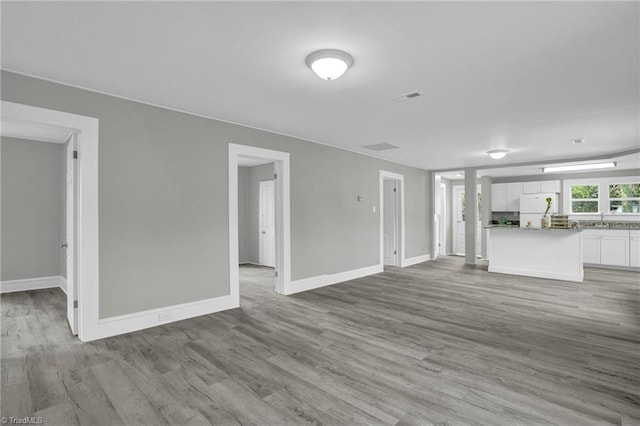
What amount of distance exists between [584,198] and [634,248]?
1.61m

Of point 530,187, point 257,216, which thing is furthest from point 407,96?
point 530,187

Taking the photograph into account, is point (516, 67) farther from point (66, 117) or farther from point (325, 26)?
point (66, 117)

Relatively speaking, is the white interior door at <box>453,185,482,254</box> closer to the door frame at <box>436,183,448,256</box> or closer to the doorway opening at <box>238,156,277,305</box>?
the door frame at <box>436,183,448,256</box>

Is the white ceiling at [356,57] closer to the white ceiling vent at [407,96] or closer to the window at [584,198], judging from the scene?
the white ceiling vent at [407,96]

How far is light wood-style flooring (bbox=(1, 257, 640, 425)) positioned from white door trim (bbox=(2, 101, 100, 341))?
267 millimetres

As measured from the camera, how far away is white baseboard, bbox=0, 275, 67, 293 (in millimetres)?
5242

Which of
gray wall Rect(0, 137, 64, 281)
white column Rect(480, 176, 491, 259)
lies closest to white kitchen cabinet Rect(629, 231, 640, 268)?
white column Rect(480, 176, 491, 259)

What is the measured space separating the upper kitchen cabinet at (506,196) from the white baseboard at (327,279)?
4766 mm

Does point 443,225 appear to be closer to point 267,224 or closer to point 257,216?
point 267,224

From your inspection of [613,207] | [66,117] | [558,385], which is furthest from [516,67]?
[613,207]

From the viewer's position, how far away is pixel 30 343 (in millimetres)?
3154

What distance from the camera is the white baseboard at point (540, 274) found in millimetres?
6047

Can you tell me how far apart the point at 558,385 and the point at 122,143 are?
181 inches

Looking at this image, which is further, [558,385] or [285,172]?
[285,172]
